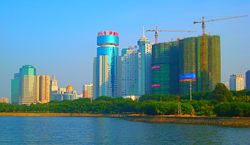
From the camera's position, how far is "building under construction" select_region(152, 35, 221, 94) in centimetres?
17425

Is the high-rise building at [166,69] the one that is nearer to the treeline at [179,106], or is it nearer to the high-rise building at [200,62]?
the high-rise building at [200,62]

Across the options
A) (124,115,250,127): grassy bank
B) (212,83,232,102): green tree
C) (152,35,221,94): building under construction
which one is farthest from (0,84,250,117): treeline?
(152,35,221,94): building under construction

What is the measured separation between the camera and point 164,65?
7500 inches

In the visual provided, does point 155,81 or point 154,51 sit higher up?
point 154,51

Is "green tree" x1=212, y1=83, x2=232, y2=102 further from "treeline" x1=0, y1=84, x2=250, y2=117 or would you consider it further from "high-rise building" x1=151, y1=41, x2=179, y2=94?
"high-rise building" x1=151, y1=41, x2=179, y2=94

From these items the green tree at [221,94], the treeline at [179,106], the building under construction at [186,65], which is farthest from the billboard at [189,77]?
the green tree at [221,94]

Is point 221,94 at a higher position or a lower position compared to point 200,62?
lower

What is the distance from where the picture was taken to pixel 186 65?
178250 mm

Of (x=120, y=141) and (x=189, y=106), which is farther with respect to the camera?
(x=189, y=106)

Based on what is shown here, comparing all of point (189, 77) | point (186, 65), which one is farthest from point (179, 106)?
point (186, 65)

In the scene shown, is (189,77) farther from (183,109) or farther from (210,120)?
(210,120)

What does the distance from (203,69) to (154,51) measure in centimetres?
3087

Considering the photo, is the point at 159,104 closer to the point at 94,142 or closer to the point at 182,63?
the point at 182,63

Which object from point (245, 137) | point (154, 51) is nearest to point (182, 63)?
point (154, 51)
